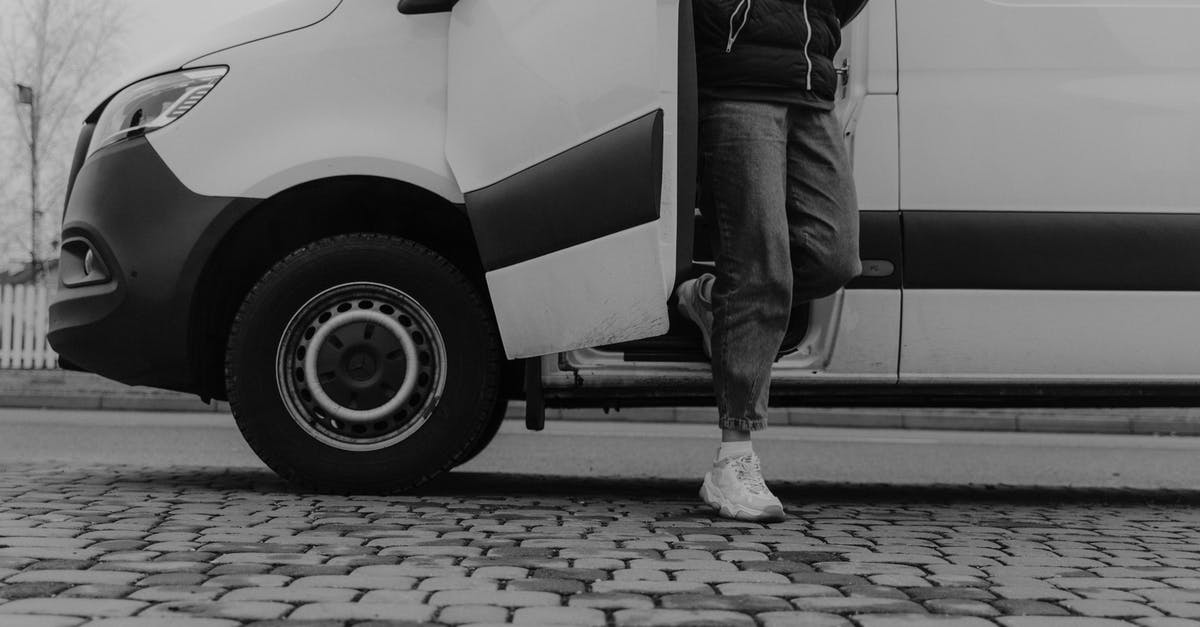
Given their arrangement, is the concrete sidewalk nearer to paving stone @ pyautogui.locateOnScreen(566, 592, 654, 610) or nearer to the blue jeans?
the blue jeans

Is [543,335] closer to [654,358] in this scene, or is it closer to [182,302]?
[654,358]

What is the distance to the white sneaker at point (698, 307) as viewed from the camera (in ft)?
12.2

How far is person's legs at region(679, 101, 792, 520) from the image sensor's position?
3.47 metres

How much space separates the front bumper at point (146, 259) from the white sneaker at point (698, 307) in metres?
1.25

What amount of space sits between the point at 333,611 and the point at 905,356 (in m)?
2.18

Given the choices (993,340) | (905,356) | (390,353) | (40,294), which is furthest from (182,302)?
(40,294)

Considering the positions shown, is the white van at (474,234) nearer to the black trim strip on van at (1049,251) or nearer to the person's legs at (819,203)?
the black trim strip on van at (1049,251)

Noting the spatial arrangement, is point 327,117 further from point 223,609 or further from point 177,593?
point 223,609

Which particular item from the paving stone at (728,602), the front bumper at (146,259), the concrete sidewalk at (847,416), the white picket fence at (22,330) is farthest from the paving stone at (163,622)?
the white picket fence at (22,330)

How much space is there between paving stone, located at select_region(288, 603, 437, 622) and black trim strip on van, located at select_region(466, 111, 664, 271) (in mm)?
1391

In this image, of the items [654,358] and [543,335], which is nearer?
[543,335]

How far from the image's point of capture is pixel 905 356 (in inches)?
151

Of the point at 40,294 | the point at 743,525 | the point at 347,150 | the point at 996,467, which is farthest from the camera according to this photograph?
the point at 40,294

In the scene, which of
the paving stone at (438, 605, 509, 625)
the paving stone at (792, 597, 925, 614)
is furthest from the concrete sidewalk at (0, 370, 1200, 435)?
the paving stone at (438, 605, 509, 625)
